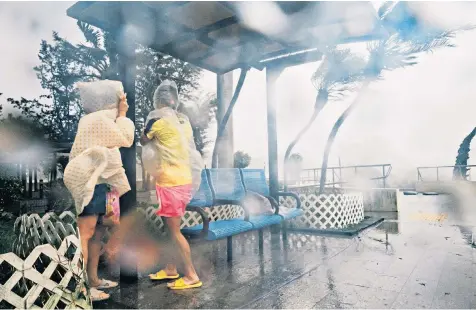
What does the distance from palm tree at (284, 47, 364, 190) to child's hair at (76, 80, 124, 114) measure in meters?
4.92

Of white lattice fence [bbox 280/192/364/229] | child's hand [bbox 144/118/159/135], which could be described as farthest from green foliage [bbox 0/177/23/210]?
white lattice fence [bbox 280/192/364/229]

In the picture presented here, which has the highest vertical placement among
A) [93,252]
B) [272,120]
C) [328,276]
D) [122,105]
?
[272,120]

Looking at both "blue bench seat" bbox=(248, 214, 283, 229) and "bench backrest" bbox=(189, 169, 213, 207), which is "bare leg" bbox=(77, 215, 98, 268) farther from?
"blue bench seat" bbox=(248, 214, 283, 229)

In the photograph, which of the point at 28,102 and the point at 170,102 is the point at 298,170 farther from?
the point at 170,102

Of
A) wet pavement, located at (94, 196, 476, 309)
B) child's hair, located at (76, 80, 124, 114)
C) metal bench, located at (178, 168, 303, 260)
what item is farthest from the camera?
metal bench, located at (178, 168, 303, 260)

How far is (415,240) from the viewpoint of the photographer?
4.92 meters

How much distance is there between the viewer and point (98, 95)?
8.73 ft

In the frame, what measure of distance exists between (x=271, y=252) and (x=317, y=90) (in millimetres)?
4427

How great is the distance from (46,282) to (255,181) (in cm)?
322

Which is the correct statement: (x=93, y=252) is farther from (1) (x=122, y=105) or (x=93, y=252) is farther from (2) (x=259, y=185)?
(2) (x=259, y=185)

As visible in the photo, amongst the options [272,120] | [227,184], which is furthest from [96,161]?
[272,120]

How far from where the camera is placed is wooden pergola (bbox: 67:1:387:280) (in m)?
3.25

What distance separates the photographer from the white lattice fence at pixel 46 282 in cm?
185

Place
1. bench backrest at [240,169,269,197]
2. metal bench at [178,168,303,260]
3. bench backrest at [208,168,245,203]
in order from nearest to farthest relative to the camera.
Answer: metal bench at [178,168,303,260] < bench backrest at [208,168,245,203] < bench backrest at [240,169,269,197]
